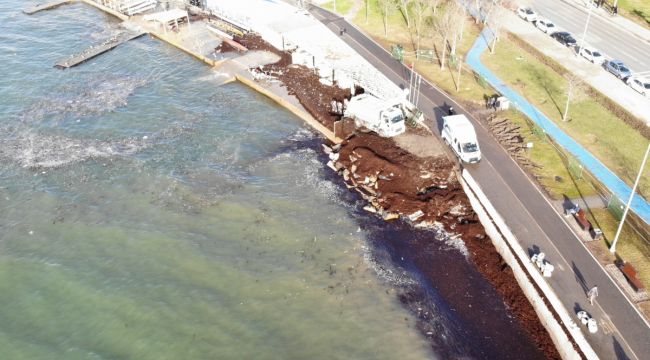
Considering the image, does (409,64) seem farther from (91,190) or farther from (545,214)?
(91,190)

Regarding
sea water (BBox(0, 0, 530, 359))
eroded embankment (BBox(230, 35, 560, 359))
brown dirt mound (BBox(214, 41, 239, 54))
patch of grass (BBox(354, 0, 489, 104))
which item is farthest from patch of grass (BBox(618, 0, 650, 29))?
brown dirt mound (BBox(214, 41, 239, 54))

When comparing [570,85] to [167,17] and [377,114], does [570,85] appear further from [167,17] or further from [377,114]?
[167,17]

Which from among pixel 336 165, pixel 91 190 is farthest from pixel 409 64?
pixel 91 190

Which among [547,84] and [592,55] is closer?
[547,84]

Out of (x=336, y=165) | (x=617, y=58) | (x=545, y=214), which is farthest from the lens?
(x=617, y=58)

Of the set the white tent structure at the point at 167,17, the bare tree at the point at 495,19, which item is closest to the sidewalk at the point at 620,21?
the bare tree at the point at 495,19

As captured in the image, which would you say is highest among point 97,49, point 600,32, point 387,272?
point 600,32

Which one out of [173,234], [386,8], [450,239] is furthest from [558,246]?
[386,8]

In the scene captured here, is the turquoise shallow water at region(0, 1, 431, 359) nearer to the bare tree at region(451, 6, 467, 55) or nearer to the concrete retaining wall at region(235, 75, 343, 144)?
the concrete retaining wall at region(235, 75, 343, 144)
